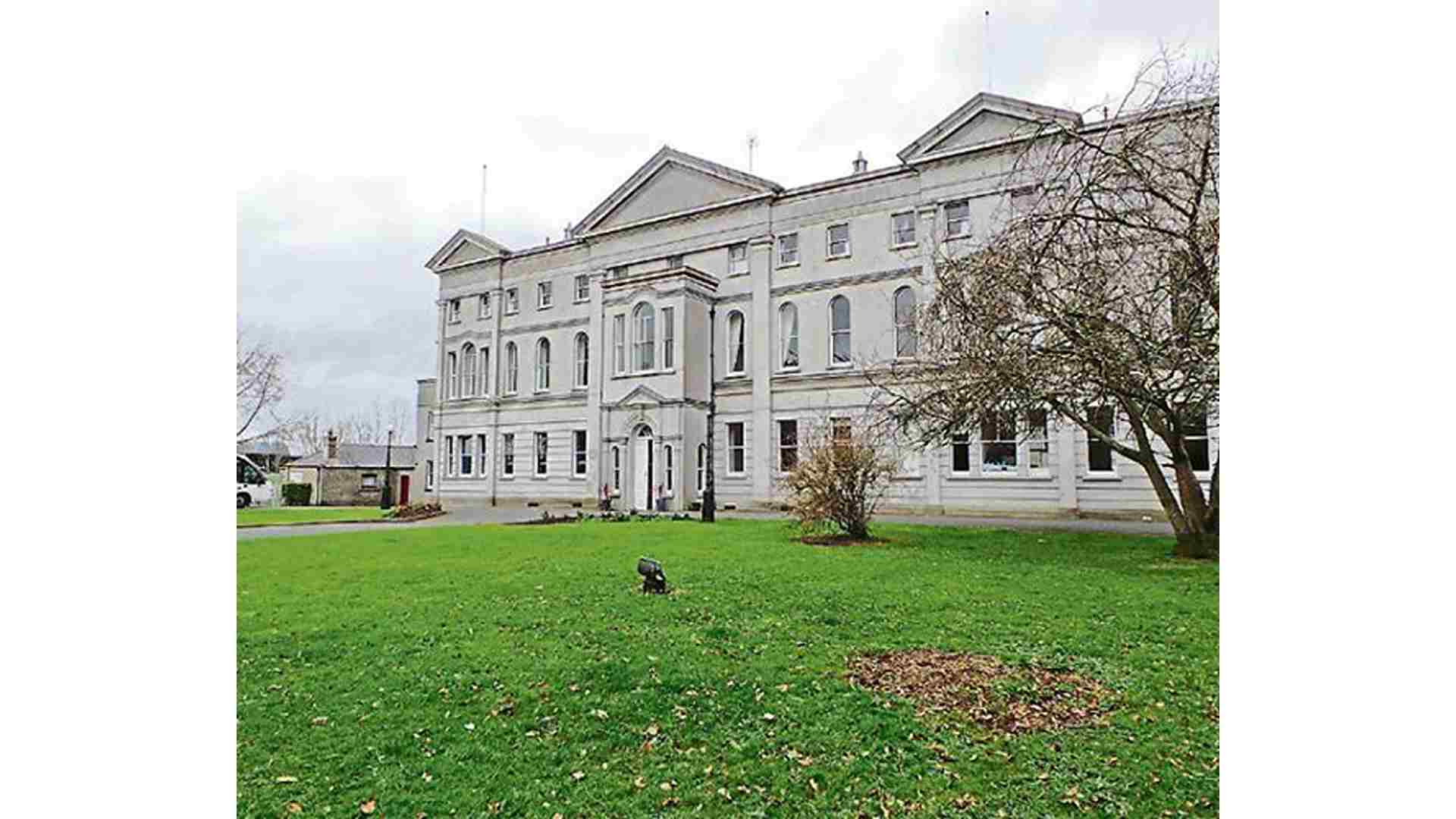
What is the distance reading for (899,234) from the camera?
12.1 m

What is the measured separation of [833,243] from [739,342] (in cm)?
216

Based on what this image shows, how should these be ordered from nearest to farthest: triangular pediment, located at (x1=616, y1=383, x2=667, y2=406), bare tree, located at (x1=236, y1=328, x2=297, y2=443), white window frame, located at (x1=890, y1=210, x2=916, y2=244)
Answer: bare tree, located at (x1=236, y1=328, x2=297, y2=443) < white window frame, located at (x1=890, y1=210, x2=916, y2=244) < triangular pediment, located at (x1=616, y1=383, x2=667, y2=406)

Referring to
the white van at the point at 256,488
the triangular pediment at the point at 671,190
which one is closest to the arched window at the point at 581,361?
the triangular pediment at the point at 671,190

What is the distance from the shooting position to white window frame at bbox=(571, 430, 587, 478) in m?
14.8

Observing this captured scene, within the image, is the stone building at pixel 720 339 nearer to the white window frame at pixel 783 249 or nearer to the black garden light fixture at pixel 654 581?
the white window frame at pixel 783 249

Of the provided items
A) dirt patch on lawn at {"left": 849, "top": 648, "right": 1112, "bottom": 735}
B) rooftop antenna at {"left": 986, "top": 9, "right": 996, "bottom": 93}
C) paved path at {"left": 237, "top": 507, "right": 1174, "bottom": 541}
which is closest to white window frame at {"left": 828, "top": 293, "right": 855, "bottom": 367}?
paved path at {"left": 237, "top": 507, "right": 1174, "bottom": 541}

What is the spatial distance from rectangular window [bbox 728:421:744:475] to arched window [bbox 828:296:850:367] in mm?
1875

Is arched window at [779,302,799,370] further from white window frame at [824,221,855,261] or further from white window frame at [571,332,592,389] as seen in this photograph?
white window frame at [571,332,592,389]

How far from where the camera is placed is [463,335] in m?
17.0

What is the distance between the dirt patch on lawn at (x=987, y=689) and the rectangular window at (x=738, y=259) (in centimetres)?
1069

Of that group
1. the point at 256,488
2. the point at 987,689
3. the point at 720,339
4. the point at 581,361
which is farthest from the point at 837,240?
the point at 256,488

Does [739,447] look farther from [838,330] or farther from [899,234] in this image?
[899,234]
